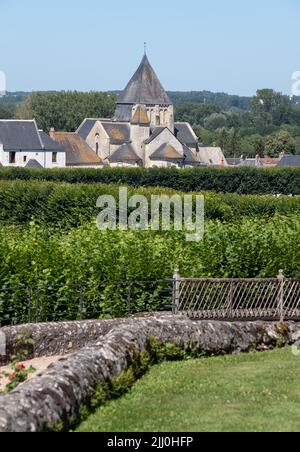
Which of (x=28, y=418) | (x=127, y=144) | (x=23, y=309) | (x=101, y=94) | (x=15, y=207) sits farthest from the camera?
(x=101, y=94)

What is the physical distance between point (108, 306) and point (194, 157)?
107599mm

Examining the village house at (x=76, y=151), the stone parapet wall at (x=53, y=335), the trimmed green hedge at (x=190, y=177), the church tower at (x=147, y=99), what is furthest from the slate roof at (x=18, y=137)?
the stone parapet wall at (x=53, y=335)

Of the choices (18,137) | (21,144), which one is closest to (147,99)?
(21,144)

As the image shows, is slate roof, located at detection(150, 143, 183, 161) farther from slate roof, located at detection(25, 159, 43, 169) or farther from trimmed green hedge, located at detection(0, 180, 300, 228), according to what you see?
trimmed green hedge, located at detection(0, 180, 300, 228)

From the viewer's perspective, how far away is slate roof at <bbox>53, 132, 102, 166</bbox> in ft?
400

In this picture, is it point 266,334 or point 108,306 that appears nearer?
point 266,334

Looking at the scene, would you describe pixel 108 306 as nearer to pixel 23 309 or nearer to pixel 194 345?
pixel 23 309

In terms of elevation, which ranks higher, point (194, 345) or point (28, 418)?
point (28, 418)

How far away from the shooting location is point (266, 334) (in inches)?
626

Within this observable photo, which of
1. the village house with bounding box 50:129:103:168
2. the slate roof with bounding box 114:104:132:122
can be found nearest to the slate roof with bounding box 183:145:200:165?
the slate roof with bounding box 114:104:132:122

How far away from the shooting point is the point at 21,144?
112812mm

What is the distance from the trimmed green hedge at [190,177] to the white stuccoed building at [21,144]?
121ft

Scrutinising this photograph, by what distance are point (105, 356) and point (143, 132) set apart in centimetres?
11646
